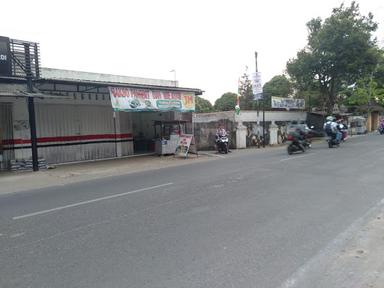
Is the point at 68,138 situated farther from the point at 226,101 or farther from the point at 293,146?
the point at 226,101

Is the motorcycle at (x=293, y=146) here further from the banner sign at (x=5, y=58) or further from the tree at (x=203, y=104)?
the tree at (x=203, y=104)

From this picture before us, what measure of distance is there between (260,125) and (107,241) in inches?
880

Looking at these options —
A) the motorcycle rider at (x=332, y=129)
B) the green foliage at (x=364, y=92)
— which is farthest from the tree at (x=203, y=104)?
the motorcycle rider at (x=332, y=129)

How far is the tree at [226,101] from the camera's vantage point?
6794 centimetres

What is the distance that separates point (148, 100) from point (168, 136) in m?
3.62

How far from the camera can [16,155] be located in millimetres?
14820

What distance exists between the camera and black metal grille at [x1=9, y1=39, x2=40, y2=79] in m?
13.1

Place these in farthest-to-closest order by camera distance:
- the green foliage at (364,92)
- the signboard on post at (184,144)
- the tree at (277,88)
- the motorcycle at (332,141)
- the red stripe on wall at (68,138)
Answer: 1. the tree at (277,88)
2. the green foliage at (364,92)
3. the motorcycle at (332,141)
4. the signboard on post at (184,144)
5. the red stripe on wall at (68,138)

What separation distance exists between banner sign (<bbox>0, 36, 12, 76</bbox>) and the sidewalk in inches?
153

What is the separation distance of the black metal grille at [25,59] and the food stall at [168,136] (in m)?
7.81

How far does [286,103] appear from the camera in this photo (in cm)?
3247

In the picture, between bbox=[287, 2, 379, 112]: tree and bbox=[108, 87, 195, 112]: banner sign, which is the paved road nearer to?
bbox=[108, 87, 195, 112]: banner sign

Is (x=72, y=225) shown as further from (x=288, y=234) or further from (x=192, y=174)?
(x=192, y=174)

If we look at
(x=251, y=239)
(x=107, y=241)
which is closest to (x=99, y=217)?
(x=107, y=241)
